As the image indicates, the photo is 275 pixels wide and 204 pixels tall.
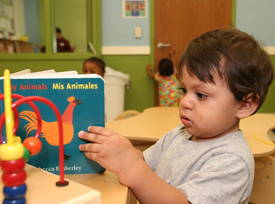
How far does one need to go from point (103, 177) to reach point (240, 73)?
0.41m

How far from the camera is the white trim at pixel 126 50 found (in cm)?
378

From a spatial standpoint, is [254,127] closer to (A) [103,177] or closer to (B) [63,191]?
(A) [103,177]

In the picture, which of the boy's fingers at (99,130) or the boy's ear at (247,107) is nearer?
the boy's fingers at (99,130)

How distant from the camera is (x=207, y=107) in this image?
715mm

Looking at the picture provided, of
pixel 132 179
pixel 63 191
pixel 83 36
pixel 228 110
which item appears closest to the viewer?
pixel 63 191

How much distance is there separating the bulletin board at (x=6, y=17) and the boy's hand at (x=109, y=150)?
389cm

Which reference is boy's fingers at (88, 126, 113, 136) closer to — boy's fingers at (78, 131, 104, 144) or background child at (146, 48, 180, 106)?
boy's fingers at (78, 131, 104, 144)

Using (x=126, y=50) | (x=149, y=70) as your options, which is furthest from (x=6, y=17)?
(x=149, y=70)

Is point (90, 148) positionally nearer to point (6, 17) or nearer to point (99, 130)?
point (99, 130)

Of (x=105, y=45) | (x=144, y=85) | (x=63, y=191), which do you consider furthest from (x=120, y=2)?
(x=63, y=191)

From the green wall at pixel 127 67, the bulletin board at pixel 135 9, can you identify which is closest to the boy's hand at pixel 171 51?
the green wall at pixel 127 67

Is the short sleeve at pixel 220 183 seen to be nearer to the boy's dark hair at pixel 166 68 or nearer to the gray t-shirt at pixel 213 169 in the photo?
the gray t-shirt at pixel 213 169

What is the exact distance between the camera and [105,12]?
12.3 feet

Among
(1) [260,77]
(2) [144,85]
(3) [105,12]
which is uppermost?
(3) [105,12]
